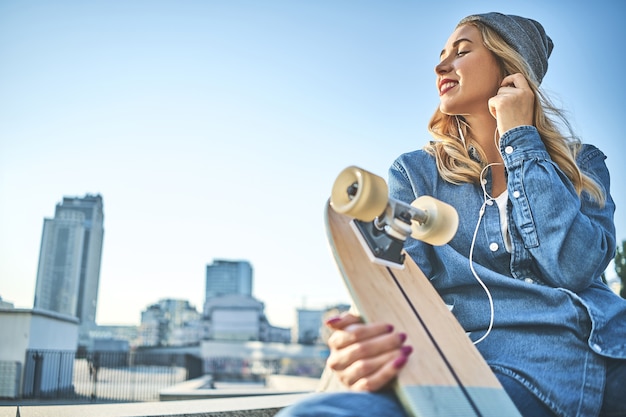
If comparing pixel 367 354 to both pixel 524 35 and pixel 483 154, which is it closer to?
pixel 483 154

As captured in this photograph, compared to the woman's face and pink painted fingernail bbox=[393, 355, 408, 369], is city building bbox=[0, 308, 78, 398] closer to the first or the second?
the woman's face

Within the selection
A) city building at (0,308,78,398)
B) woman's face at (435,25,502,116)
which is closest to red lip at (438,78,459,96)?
woman's face at (435,25,502,116)

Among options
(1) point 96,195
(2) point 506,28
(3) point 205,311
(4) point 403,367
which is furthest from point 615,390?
(1) point 96,195

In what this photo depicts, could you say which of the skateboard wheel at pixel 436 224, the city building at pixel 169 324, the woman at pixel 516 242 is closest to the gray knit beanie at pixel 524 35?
the woman at pixel 516 242

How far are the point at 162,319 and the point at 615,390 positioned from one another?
125 meters

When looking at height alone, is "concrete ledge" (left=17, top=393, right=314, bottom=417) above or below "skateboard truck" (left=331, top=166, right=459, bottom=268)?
below

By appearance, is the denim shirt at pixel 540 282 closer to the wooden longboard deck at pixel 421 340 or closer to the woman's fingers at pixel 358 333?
the wooden longboard deck at pixel 421 340

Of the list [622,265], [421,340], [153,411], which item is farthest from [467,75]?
[622,265]

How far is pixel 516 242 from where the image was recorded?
1.49 metres

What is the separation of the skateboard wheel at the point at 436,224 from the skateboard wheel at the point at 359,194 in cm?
15

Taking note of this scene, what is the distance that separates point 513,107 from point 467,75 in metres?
0.25

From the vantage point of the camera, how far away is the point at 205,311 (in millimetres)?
79188

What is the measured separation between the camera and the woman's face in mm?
1788

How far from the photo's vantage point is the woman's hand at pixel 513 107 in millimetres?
1596
